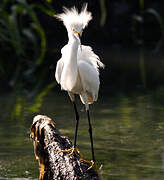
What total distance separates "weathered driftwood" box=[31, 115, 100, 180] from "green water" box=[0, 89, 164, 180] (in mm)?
451

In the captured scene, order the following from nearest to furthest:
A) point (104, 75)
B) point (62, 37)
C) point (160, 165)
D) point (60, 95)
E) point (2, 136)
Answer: point (160, 165) < point (2, 136) < point (60, 95) < point (104, 75) < point (62, 37)

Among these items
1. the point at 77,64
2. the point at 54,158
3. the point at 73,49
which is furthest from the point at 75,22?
the point at 54,158

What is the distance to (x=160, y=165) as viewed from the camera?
5.16m

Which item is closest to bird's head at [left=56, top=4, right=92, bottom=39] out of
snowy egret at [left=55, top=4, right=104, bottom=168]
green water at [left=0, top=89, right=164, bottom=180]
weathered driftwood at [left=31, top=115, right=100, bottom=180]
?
snowy egret at [left=55, top=4, right=104, bottom=168]

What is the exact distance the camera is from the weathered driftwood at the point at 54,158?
163 inches

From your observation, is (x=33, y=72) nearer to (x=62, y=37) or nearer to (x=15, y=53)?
(x=15, y=53)

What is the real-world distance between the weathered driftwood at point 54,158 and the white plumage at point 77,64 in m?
0.43

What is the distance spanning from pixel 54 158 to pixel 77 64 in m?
0.88

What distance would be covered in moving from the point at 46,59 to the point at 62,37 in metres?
1.81

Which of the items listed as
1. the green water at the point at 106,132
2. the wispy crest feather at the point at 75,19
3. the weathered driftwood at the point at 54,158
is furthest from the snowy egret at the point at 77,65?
the green water at the point at 106,132

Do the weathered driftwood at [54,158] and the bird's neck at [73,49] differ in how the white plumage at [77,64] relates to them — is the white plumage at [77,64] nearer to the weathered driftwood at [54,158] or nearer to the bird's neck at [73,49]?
the bird's neck at [73,49]

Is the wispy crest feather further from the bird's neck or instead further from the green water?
the green water

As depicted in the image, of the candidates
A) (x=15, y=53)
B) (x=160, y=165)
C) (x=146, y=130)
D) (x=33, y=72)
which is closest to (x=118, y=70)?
(x=33, y=72)

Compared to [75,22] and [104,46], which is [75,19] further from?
[104,46]
